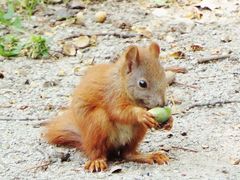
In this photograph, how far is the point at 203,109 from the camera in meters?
5.43

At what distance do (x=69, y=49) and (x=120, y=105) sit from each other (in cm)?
232

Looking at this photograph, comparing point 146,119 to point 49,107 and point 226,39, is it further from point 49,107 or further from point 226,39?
point 226,39

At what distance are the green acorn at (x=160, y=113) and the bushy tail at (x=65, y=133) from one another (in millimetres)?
615

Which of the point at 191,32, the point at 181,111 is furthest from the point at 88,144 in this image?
the point at 191,32

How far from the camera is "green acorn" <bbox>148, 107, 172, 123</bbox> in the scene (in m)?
4.29

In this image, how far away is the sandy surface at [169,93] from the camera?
14.8 ft

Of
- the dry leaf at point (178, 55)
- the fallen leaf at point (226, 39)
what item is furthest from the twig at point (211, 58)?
the fallen leaf at point (226, 39)

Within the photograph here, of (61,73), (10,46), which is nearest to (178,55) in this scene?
(61,73)

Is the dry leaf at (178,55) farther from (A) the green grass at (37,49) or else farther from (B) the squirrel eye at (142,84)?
(B) the squirrel eye at (142,84)

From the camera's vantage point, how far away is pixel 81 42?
678cm

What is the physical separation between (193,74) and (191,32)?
94 centimetres

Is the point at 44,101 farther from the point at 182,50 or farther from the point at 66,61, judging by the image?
the point at 182,50

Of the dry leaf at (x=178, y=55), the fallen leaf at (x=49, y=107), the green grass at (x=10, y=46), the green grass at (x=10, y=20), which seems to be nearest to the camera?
the fallen leaf at (x=49, y=107)

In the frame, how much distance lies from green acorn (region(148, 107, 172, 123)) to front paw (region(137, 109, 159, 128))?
0.08 feet
